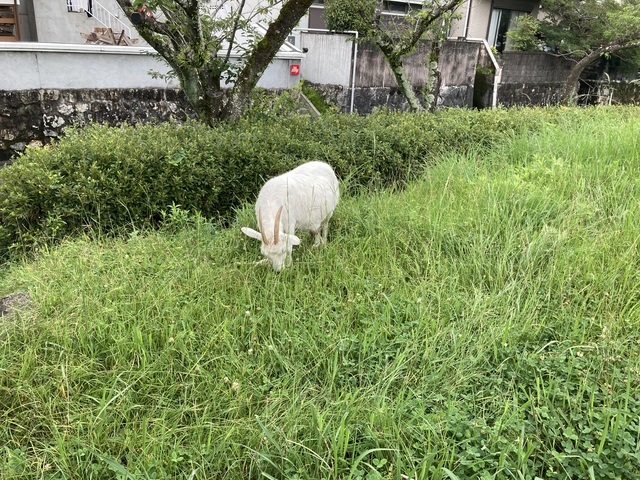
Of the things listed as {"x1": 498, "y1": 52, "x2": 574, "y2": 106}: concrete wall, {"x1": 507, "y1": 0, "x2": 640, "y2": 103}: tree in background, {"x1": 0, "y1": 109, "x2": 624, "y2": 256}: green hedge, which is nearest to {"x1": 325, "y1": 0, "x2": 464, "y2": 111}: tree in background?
{"x1": 0, "y1": 109, "x2": 624, "y2": 256}: green hedge

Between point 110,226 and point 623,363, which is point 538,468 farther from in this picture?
point 110,226

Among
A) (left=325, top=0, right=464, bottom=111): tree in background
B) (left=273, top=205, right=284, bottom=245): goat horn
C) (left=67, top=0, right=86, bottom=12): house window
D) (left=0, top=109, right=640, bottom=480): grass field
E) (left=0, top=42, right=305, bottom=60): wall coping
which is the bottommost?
(left=0, top=109, right=640, bottom=480): grass field

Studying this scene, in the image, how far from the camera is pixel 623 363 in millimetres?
2443

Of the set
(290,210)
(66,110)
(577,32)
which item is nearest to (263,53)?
(290,210)

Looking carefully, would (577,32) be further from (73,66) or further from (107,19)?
(73,66)

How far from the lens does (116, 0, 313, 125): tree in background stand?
4.98 meters

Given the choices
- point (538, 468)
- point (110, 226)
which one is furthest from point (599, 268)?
point (110, 226)

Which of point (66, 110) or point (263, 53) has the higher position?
point (263, 53)

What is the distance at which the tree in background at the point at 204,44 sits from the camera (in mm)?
4977

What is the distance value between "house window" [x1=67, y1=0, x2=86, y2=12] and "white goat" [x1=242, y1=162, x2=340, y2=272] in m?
10.7

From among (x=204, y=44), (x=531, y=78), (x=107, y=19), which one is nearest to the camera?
(x=204, y=44)

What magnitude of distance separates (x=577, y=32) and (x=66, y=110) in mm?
14778

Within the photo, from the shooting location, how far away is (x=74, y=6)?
11.4 meters

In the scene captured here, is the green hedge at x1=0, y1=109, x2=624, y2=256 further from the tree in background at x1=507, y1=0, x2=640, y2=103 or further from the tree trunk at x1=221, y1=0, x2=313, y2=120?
the tree in background at x1=507, y1=0, x2=640, y2=103
